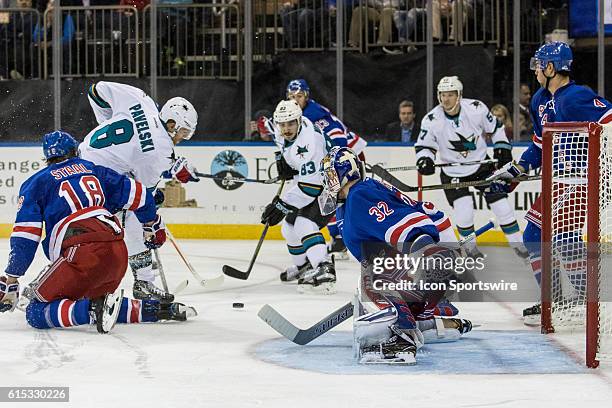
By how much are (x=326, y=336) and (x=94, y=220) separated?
0.98 m

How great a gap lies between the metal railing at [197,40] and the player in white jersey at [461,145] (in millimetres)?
2088

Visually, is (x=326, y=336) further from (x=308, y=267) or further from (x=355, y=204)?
(x=308, y=267)

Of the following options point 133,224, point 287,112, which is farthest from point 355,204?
point 287,112

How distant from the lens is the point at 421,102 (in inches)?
353

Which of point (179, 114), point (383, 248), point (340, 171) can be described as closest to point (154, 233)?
point (179, 114)

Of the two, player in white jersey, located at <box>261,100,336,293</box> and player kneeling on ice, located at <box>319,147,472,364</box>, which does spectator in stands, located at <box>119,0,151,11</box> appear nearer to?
player in white jersey, located at <box>261,100,336,293</box>

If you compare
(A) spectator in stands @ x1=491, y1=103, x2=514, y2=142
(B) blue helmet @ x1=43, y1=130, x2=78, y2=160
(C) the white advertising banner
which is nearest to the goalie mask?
(B) blue helmet @ x1=43, y1=130, x2=78, y2=160

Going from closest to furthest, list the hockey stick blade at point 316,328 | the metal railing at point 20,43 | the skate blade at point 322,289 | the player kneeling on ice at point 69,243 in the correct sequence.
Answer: the hockey stick blade at point 316,328
the player kneeling on ice at point 69,243
the skate blade at point 322,289
the metal railing at point 20,43

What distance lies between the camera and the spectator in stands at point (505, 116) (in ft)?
29.1

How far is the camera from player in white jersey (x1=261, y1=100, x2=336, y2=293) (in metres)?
6.32

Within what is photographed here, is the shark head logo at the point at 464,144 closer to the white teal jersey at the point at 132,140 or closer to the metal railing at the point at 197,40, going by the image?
the metal railing at the point at 197,40

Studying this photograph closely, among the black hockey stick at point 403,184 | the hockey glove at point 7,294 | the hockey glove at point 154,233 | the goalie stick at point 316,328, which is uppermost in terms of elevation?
the black hockey stick at point 403,184

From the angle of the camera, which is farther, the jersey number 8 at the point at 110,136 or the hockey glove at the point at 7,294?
the jersey number 8 at the point at 110,136

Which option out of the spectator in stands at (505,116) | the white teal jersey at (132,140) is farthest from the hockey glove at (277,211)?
the spectator in stands at (505,116)
